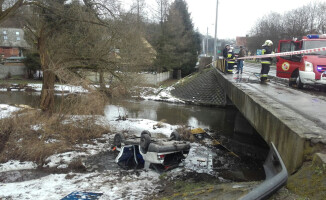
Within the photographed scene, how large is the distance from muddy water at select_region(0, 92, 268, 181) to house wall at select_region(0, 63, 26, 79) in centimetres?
1563

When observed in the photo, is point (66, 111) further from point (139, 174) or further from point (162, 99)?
point (162, 99)

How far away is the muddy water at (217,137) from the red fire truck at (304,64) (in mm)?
3591

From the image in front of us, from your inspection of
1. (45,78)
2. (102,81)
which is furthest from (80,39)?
(45,78)

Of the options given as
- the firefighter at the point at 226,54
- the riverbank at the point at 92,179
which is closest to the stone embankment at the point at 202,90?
the firefighter at the point at 226,54

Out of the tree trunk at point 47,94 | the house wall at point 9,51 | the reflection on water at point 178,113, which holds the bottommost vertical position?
the reflection on water at point 178,113

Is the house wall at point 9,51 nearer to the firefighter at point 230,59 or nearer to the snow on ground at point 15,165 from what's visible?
the firefighter at point 230,59

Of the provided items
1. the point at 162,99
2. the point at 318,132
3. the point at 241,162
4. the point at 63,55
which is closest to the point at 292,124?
the point at 318,132

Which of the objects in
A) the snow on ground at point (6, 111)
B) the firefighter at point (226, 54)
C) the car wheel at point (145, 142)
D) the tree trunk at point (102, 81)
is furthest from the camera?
the firefighter at point (226, 54)

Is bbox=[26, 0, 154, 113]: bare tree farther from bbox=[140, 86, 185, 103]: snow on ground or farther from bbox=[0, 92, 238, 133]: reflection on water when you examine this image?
bbox=[140, 86, 185, 103]: snow on ground

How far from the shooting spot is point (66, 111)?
12.8 metres

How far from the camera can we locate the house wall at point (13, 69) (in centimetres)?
3978

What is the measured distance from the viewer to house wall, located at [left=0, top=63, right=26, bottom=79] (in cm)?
3978

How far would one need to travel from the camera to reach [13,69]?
40844 mm

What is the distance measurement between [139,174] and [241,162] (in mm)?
4592
